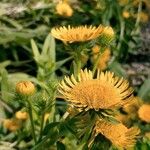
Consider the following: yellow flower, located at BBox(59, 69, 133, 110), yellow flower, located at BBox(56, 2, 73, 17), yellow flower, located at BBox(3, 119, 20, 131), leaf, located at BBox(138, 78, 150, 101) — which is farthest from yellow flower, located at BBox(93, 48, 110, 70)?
yellow flower, located at BBox(59, 69, 133, 110)

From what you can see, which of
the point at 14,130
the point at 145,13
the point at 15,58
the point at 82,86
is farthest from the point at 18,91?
the point at 145,13

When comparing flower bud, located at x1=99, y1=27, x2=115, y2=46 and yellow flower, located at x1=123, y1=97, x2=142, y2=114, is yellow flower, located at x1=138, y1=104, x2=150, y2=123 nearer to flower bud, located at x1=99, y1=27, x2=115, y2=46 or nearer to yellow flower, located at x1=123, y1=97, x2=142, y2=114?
yellow flower, located at x1=123, y1=97, x2=142, y2=114

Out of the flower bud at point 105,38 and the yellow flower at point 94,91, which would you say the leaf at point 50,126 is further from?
the flower bud at point 105,38

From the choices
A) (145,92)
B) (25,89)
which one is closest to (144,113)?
(145,92)

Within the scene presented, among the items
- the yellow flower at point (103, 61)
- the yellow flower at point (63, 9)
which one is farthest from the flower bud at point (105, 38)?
the yellow flower at point (63, 9)

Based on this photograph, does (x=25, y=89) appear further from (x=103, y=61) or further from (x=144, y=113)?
(x=103, y=61)

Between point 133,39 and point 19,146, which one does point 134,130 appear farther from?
point 133,39
